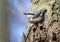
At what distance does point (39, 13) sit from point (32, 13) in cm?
4

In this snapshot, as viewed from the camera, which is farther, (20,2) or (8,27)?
(8,27)

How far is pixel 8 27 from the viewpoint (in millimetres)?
1525

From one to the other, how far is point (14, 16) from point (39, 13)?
701 mm

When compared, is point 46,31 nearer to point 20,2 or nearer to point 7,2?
point 20,2

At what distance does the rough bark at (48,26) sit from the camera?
0.65 m

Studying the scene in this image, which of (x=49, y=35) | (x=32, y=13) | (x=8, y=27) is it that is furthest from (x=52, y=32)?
(x=8, y=27)

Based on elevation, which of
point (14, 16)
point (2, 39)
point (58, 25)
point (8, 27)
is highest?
point (58, 25)

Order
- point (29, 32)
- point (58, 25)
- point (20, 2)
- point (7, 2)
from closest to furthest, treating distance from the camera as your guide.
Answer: point (58, 25), point (29, 32), point (20, 2), point (7, 2)

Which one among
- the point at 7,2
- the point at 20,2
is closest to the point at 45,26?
the point at 20,2

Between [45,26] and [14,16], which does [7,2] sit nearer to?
[14,16]

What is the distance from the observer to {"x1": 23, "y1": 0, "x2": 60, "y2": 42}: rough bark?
0.65 metres

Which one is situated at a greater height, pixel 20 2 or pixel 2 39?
pixel 20 2

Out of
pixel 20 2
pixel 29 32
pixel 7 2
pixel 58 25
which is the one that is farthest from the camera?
pixel 7 2

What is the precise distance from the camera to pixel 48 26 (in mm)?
672
